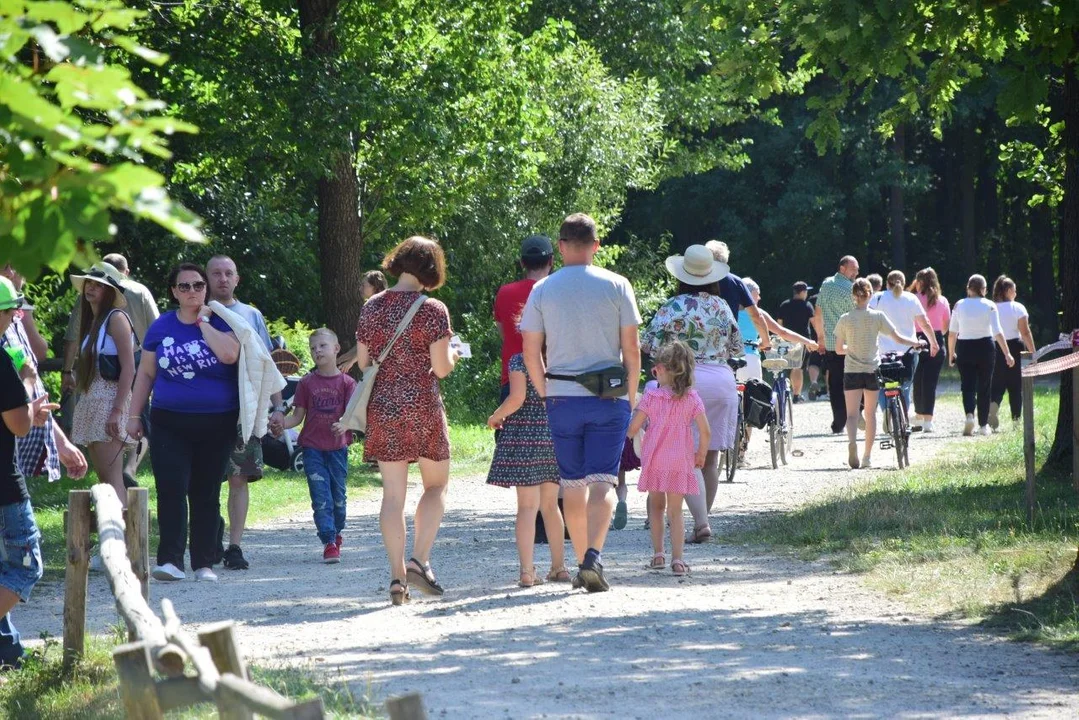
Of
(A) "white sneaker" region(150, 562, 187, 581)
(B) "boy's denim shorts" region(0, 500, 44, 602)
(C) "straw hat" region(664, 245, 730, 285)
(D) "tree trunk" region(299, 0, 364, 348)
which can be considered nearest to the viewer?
(B) "boy's denim shorts" region(0, 500, 44, 602)

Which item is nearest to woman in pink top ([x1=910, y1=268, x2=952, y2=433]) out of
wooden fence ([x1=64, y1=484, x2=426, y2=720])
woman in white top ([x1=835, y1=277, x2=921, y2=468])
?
woman in white top ([x1=835, y1=277, x2=921, y2=468])

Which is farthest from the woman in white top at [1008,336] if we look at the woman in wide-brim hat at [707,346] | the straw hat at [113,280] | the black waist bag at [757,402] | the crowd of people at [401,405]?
the straw hat at [113,280]

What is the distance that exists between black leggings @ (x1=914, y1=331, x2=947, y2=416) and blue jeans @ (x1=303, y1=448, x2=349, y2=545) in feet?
37.5

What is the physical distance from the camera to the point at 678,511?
9.86 m

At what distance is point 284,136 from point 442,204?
4.51 meters

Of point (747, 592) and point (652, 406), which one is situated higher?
point (652, 406)

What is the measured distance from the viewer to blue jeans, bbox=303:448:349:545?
10.9 m

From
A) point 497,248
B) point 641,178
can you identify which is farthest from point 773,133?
point 497,248

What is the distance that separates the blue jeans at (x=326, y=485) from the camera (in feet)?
35.7

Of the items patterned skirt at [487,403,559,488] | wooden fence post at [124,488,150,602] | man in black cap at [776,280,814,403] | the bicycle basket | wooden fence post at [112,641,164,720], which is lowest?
wooden fence post at [112,641,164,720]

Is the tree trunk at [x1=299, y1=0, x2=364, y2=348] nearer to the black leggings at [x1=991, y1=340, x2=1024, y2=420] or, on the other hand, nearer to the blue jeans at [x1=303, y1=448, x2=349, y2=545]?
the blue jeans at [x1=303, y1=448, x2=349, y2=545]

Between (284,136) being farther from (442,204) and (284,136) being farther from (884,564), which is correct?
(884,564)

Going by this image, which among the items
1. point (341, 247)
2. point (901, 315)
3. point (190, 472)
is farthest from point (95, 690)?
point (901, 315)

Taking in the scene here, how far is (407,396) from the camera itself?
29.1 feet
